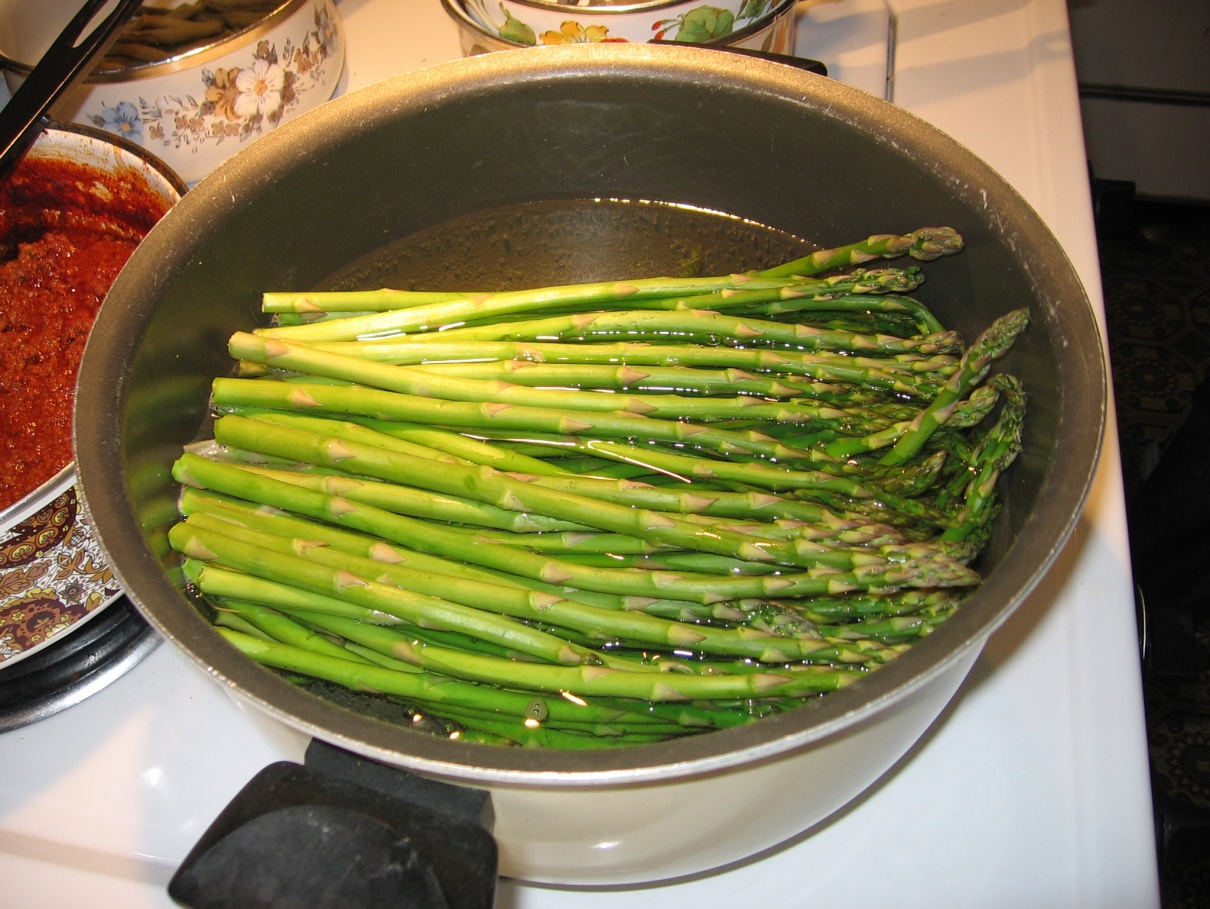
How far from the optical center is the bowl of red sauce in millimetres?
711

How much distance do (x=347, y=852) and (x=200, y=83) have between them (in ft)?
2.93

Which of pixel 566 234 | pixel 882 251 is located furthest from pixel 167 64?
Result: pixel 882 251

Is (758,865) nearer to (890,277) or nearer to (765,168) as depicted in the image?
(890,277)

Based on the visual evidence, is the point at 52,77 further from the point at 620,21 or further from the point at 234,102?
the point at 620,21

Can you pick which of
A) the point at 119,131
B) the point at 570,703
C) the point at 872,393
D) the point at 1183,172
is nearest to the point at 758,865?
the point at 570,703

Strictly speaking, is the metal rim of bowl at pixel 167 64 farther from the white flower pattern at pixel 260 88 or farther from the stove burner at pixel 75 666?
the stove burner at pixel 75 666

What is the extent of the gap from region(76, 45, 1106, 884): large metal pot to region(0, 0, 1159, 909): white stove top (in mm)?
108

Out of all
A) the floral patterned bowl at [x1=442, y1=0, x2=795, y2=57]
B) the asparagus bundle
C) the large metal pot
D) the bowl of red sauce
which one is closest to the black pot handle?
the large metal pot

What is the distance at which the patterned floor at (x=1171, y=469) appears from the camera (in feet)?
3.92

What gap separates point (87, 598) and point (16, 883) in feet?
0.74

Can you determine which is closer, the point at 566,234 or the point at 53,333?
the point at 53,333

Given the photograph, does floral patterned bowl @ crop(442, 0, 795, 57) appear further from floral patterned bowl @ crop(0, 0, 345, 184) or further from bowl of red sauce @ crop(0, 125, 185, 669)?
bowl of red sauce @ crop(0, 125, 185, 669)

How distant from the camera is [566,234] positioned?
38.7 inches

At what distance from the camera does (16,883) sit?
2.34 feet
